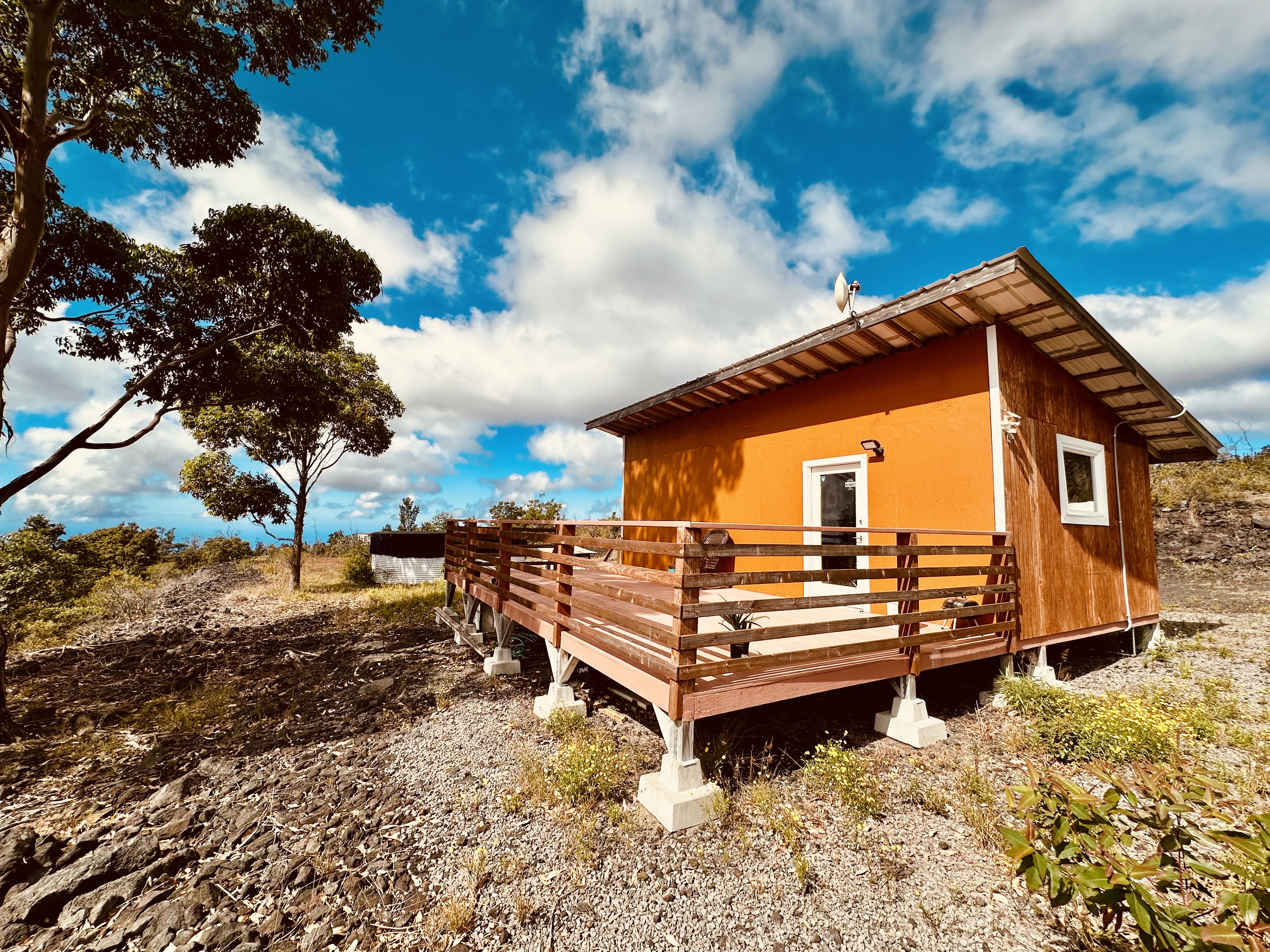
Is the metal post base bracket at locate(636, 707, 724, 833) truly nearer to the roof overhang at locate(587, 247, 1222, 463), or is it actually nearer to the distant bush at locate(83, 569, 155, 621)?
the roof overhang at locate(587, 247, 1222, 463)

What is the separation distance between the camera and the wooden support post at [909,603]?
16.6ft

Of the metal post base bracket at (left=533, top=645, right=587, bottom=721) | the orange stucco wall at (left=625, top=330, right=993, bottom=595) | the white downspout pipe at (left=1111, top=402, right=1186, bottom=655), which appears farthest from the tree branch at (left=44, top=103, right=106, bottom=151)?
the white downspout pipe at (left=1111, top=402, right=1186, bottom=655)

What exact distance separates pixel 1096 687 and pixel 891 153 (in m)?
10.3

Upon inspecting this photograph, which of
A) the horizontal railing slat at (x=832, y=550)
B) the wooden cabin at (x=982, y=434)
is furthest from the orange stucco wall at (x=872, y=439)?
the horizontal railing slat at (x=832, y=550)

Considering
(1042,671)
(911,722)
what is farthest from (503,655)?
(1042,671)

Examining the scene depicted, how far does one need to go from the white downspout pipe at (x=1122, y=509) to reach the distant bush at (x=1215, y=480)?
1229cm

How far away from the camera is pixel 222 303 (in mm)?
8234

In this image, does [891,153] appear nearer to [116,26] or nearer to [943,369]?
[943,369]

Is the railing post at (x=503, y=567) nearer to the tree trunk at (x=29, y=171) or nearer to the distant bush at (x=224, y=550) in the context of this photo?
the tree trunk at (x=29, y=171)

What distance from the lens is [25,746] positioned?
532 cm

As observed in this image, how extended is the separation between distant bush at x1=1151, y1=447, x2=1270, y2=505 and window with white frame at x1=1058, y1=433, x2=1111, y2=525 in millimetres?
13451

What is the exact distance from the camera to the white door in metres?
7.38

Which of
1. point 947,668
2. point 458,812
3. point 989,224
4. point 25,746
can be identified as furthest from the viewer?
point 989,224

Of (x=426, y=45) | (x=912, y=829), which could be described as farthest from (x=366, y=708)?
(x=426, y=45)
